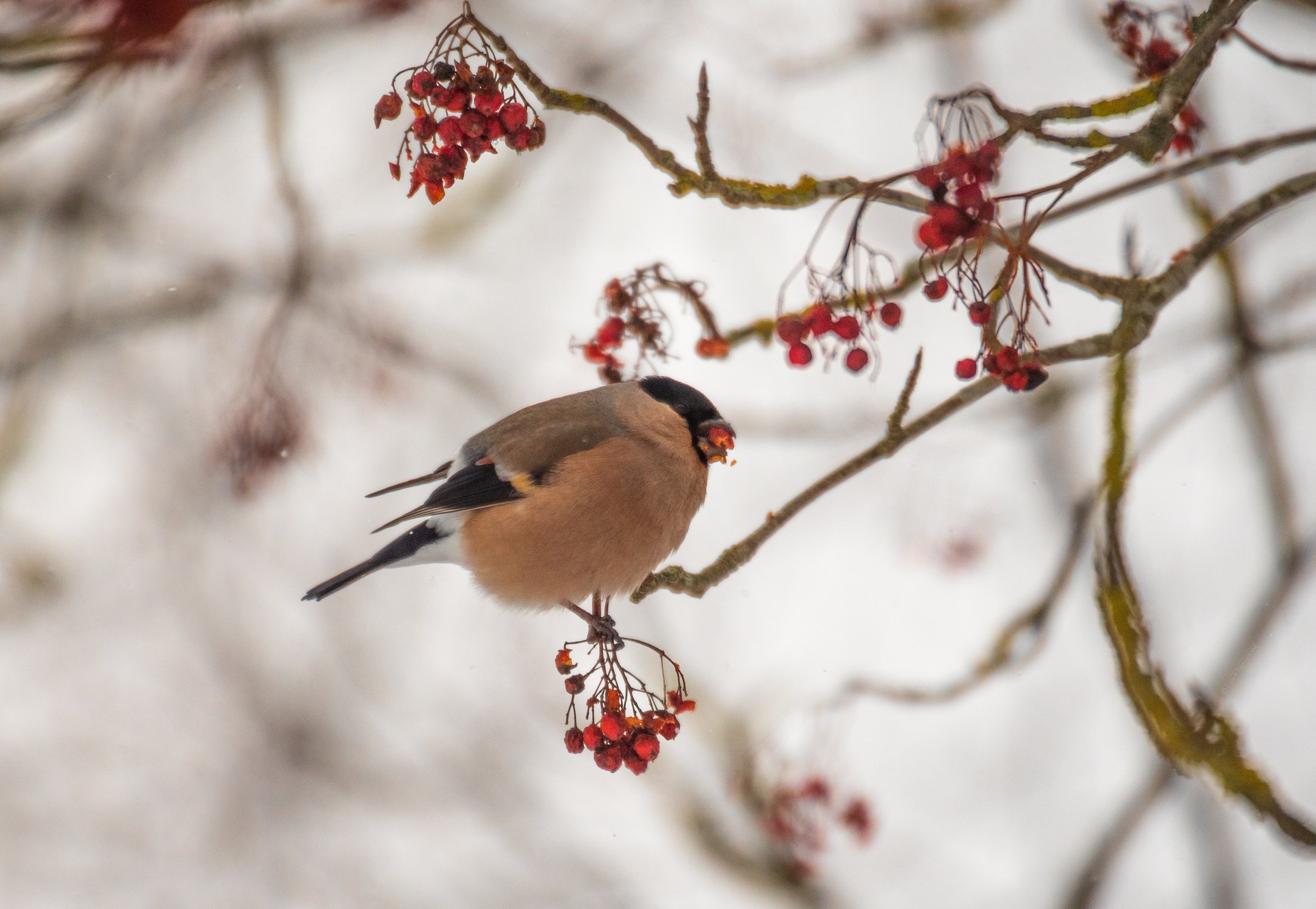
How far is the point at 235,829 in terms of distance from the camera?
4863 mm

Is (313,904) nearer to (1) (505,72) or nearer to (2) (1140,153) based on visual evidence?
(1) (505,72)

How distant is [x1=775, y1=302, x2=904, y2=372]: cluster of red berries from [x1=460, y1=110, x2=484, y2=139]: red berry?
25.2 inches

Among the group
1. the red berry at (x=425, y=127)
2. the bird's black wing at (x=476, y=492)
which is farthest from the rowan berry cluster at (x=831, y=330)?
the bird's black wing at (x=476, y=492)

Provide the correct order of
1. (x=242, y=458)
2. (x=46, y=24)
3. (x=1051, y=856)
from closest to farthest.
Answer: (x=46, y=24) → (x=242, y=458) → (x=1051, y=856)

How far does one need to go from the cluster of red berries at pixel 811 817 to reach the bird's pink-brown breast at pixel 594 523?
91 centimetres

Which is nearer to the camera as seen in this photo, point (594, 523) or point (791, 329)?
point (791, 329)

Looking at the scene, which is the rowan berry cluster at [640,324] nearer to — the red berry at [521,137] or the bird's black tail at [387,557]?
the red berry at [521,137]

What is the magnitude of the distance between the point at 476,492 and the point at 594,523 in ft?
1.17

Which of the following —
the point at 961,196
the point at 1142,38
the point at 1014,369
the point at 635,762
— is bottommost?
the point at 635,762

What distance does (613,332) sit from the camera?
7.51ft

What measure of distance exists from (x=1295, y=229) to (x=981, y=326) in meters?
2.58

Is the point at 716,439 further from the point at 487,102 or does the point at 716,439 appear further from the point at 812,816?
the point at 812,816

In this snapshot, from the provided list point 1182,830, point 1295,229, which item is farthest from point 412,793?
point 1295,229

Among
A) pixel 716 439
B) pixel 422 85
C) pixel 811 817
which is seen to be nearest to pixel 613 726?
pixel 716 439
